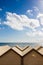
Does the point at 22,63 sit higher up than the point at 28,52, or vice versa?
the point at 28,52

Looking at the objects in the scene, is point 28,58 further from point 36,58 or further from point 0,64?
point 0,64

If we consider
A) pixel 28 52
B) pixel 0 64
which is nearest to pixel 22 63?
pixel 28 52

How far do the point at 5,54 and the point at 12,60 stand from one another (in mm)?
1104

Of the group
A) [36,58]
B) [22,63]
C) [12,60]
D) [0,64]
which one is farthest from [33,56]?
[0,64]

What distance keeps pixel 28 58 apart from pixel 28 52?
0.73 metres

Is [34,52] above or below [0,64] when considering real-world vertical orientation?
above

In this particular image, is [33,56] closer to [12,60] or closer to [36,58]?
[36,58]

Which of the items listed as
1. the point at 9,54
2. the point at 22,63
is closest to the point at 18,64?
the point at 22,63

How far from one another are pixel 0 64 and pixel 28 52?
357 cm

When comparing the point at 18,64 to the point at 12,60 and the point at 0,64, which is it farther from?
the point at 0,64

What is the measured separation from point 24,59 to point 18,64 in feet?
2.96

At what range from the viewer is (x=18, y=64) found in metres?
15.5

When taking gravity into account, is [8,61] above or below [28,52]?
below

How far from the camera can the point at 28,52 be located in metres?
16.1
